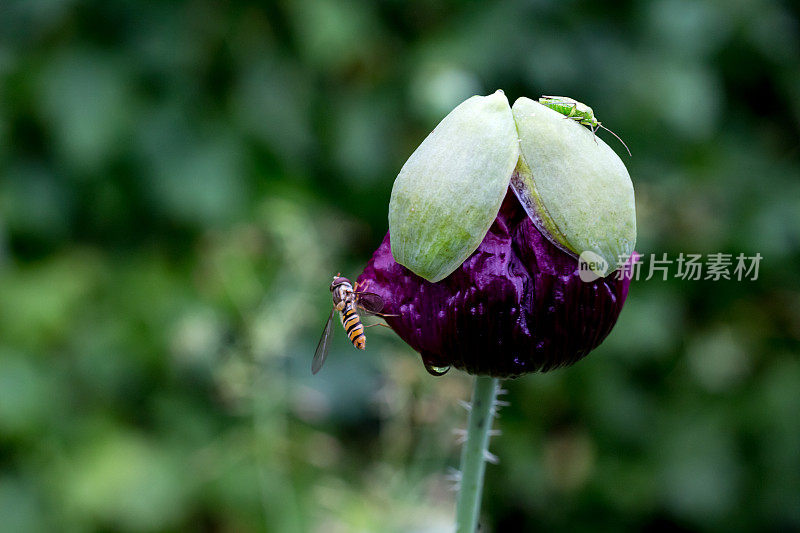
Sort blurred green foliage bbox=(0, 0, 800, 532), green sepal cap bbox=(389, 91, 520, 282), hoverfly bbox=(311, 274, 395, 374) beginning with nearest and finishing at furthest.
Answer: green sepal cap bbox=(389, 91, 520, 282) → hoverfly bbox=(311, 274, 395, 374) → blurred green foliage bbox=(0, 0, 800, 532)

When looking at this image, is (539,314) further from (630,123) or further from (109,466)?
(630,123)

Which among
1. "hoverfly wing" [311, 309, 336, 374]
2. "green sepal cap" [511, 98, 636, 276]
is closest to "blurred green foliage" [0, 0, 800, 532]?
"hoverfly wing" [311, 309, 336, 374]

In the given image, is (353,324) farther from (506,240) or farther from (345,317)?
(506,240)

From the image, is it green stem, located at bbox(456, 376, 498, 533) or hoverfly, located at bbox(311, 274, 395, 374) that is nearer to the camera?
green stem, located at bbox(456, 376, 498, 533)

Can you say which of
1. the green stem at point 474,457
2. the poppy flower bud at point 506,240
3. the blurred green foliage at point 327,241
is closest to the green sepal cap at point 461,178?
the poppy flower bud at point 506,240

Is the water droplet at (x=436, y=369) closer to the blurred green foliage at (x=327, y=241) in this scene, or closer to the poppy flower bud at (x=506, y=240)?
the poppy flower bud at (x=506, y=240)

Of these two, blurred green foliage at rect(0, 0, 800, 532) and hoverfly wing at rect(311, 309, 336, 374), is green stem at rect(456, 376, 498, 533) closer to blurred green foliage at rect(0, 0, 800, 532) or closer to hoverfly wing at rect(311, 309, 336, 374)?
hoverfly wing at rect(311, 309, 336, 374)

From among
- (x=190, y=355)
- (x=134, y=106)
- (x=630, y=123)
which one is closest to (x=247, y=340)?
(x=190, y=355)
